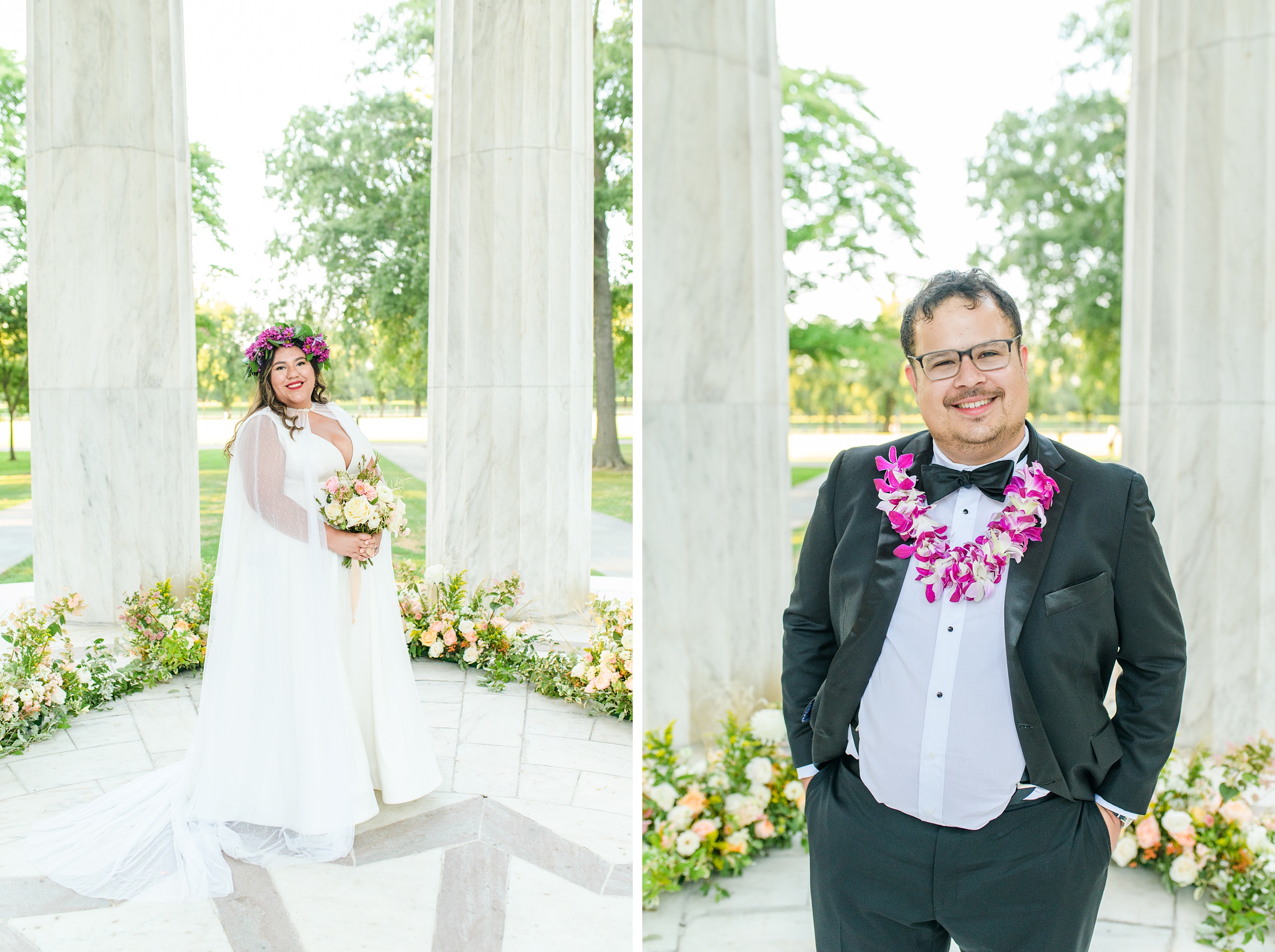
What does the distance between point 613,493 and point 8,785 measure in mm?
12071

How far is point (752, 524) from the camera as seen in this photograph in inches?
171

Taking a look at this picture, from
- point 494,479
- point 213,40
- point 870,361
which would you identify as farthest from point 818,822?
point 213,40

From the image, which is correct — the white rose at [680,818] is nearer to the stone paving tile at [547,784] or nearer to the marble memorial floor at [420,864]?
the marble memorial floor at [420,864]

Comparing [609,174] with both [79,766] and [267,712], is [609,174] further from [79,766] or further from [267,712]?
[267,712]

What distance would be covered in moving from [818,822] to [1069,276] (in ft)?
44.2

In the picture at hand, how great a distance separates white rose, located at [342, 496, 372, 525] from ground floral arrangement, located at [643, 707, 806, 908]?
1715 mm

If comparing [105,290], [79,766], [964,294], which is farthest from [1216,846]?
[105,290]

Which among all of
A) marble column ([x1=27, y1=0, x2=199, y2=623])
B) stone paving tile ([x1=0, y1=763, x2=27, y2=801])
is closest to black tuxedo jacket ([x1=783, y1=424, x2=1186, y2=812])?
stone paving tile ([x1=0, y1=763, x2=27, y2=801])

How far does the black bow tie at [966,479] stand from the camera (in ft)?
7.18

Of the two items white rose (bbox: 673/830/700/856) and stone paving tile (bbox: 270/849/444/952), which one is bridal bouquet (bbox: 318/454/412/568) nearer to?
stone paving tile (bbox: 270/849/444/952)

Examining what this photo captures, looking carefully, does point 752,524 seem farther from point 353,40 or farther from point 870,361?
point 353,40

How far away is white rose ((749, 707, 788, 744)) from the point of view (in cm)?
424

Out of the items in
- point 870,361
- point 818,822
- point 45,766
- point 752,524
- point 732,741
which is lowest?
point 45,766

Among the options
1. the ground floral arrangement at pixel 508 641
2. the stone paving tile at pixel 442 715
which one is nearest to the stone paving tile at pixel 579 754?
the ground floral arrangement at pixel 508 641
